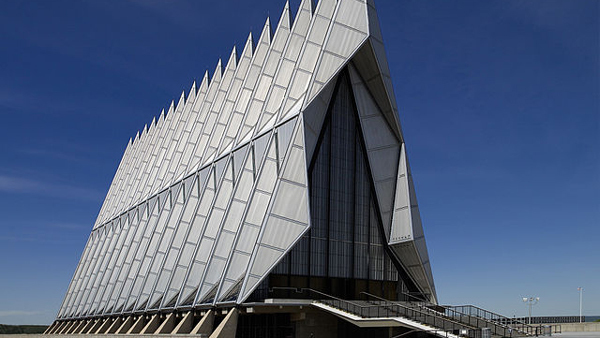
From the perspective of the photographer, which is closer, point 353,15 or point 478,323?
point 478,323

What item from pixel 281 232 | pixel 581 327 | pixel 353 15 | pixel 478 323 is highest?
pixel 353 15

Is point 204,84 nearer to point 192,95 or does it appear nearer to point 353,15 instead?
point 192,95

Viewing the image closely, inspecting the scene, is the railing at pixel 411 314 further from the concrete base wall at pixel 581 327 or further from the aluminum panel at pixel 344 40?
the aluminum panel at pixel 344 40

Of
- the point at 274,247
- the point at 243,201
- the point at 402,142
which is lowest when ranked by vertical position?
the point at 274,247

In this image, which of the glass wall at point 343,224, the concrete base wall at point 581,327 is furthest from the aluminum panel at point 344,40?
the concrete base wall at point 581,327

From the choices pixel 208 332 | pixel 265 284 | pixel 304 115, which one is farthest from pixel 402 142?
pixel 208 332

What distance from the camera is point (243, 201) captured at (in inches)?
1437

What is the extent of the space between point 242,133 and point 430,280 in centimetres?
1682

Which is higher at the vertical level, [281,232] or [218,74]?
[218,74]

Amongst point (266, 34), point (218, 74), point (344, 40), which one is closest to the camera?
point (344, 40)

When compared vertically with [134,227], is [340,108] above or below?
above

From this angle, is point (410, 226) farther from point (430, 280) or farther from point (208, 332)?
point (208, 332)

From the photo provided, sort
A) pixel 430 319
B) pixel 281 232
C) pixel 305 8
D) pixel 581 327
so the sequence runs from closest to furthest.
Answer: pixel 430 319 < pixel 281 232 < pixel 581 327 < pixel 305 8

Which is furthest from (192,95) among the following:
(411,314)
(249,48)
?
(411,314)
